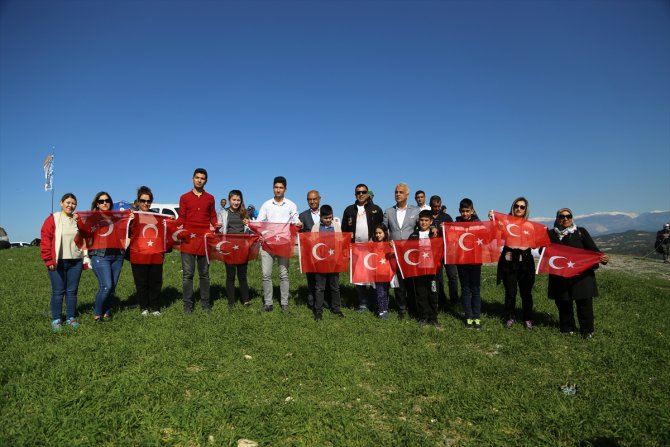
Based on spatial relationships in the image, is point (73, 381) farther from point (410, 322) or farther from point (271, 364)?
point (410, 322)

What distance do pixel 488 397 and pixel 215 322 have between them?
5.02 metres

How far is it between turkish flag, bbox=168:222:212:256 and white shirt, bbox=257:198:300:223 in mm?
1311

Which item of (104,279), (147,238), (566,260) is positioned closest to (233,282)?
(147,238)

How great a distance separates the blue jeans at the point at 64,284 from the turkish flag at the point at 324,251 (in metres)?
4.26

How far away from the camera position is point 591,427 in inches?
157

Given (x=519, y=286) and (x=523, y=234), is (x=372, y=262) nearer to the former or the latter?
(x=519, y=286)

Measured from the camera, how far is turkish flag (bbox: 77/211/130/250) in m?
7.20

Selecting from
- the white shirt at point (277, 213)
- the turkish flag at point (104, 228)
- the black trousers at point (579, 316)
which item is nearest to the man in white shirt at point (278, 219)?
the white shirt at point (277, 213)

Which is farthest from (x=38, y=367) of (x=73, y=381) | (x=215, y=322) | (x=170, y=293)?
(x=170, y=293)

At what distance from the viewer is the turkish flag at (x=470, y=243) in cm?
779

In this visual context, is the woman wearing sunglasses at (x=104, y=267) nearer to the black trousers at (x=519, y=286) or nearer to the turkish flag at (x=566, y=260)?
the black trousers at (x=519, y=286)

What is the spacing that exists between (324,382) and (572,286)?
514cm

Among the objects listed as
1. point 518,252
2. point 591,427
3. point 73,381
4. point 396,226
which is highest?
point 396,226

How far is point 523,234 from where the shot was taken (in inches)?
300
